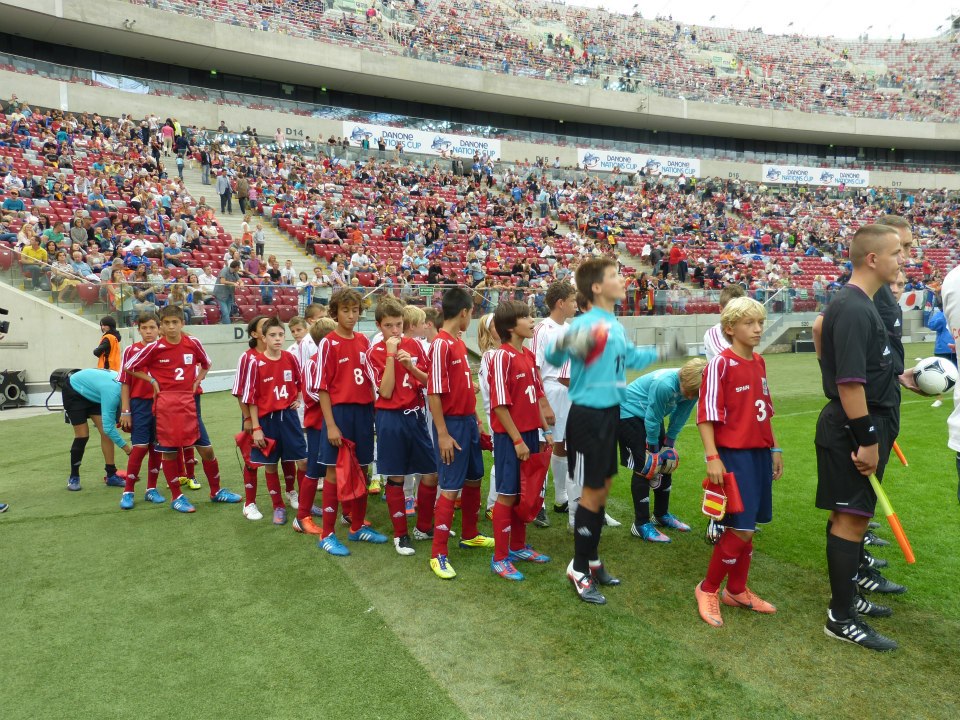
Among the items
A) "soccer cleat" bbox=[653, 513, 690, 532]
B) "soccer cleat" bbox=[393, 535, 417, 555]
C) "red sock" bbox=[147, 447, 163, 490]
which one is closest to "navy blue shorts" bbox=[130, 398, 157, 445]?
"red sock" bbox=[147, 447, 163, 490]

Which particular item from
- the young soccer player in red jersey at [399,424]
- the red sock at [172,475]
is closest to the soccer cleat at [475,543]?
the young soccer player in red jersey at [399,424]

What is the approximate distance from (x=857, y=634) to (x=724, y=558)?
0.71 metres

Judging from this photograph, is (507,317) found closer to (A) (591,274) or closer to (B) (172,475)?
(A) (591,274)

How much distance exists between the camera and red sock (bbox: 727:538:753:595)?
381 cm

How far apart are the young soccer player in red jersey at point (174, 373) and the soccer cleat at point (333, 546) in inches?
70.0

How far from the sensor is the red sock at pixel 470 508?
4883 mm

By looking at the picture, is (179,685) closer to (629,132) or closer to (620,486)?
(620,486)

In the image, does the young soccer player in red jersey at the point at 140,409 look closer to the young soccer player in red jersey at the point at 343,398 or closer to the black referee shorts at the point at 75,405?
the black referee shorts at the point at 75,405

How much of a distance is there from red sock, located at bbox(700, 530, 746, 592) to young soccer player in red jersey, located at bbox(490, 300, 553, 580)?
1.21 meters

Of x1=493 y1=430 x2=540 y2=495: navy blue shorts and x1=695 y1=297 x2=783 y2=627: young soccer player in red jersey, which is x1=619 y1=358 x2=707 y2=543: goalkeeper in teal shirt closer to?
x1=695 y1=297 x2=783 y2=627: young soccer player in red jersey

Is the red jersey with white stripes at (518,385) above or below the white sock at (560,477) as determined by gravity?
above

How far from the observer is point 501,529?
4402 millimetres

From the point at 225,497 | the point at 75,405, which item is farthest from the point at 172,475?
the point at 75,405

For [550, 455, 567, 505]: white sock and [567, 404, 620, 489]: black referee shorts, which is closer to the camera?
[567, 404, 620, 489]: black referee shorts
